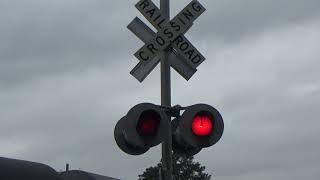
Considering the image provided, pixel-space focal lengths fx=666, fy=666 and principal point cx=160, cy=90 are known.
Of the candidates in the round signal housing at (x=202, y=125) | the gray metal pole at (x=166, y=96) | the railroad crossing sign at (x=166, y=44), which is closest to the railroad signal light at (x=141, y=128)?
the gray metal pole at (x=166, y=96)

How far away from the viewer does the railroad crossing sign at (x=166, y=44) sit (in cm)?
737

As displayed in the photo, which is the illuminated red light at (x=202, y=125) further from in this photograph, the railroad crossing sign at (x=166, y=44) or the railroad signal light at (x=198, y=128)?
the railroad crossing sign at (x=166, y=44)

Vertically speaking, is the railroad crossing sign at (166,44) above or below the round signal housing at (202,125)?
above

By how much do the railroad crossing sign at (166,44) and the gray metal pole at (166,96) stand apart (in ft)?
0.24

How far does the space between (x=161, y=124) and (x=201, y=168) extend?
51411 millimetres

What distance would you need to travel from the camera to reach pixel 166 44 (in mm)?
7363

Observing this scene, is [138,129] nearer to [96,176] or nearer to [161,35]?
[161,35]

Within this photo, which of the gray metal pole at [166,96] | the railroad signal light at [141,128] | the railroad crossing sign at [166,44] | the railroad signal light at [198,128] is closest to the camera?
the railroad signal light at [141,128]

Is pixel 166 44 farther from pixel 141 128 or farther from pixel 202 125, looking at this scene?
pixel 141 128

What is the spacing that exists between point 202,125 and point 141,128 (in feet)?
2.08

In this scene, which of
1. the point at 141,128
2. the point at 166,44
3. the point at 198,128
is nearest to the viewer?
the point at 141,128

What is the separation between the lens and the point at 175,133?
22.1ft

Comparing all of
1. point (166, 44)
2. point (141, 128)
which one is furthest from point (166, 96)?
point (141, 128)

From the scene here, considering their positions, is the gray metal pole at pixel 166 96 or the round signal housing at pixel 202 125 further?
the gray metal pole at pixel 166 96
